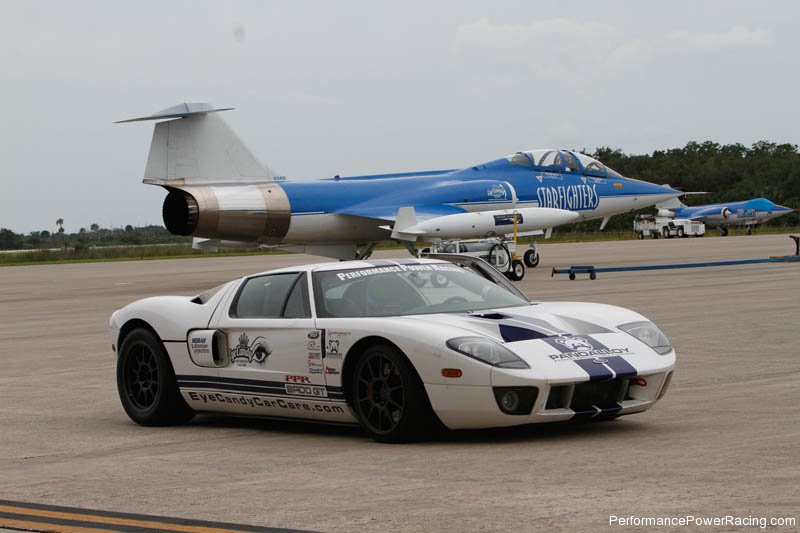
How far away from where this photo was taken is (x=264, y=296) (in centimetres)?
955

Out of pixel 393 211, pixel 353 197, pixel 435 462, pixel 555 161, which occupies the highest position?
pixel 555 161

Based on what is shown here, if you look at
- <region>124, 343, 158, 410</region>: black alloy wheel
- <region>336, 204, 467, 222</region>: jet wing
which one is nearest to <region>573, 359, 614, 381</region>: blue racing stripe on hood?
<region>124, 343, 158, 410</region>: black alloy wheel

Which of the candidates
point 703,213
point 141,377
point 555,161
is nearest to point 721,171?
point 703,213

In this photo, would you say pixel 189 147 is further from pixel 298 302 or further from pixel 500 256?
pixel 298 302

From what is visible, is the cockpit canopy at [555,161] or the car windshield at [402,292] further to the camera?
the cockpit canopy at [555,161]

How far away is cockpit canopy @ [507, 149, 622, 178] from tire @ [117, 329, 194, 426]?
27.4 metres

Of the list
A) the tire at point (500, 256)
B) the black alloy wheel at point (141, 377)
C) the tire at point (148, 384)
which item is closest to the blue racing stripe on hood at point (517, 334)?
the tire at point (148, 384)

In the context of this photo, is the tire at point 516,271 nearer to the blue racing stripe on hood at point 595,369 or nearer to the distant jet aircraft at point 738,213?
the blue racing stripe on hood at point 595,369

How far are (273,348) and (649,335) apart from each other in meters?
2.74

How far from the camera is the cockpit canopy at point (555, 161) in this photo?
36812 millimetres

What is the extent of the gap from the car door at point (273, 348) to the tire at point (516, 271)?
21.1 metres

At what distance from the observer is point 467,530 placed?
544cm

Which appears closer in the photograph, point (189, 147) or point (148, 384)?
point (148, 384)

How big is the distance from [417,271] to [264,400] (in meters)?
1.51
